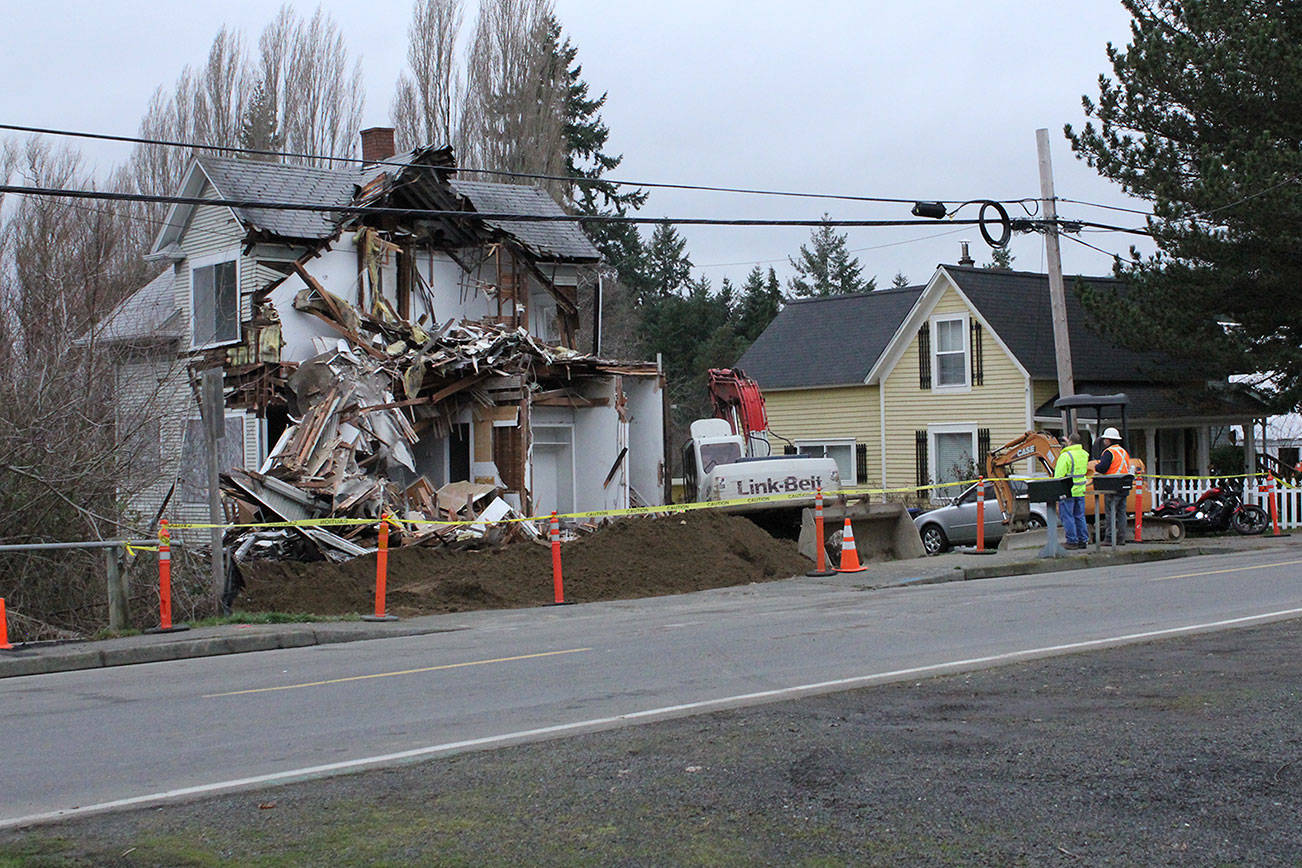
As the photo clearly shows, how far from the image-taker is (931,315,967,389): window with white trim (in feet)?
120

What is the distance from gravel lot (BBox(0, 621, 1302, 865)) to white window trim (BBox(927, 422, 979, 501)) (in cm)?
2773

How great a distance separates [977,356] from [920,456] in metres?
3.36

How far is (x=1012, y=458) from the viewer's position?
1044 inches

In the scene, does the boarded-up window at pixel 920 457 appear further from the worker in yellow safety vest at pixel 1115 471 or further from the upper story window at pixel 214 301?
the upper story window at pixel 214 301

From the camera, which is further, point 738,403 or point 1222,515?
point 738,403

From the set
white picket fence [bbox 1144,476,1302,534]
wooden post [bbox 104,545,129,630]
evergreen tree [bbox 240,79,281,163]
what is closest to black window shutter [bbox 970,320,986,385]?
white picket fence [bbox 1144,476,1302,534]

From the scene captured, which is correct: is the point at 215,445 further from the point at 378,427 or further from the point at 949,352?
the point at 949,352

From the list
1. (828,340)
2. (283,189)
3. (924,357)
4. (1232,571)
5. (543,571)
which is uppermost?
(283,189)

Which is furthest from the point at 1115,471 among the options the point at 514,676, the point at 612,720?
the point at 612,720

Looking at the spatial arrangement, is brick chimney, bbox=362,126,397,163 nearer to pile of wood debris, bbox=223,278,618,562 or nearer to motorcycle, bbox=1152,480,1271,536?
pile of wood debris, bbox=223,278,618,562

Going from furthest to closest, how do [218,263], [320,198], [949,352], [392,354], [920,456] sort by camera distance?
[920,456]
[949,352]
[320,198]
[218,263]
[392,354]

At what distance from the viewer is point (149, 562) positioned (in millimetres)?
17781

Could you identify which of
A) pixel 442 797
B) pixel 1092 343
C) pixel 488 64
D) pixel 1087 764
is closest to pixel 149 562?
pixel 442 797

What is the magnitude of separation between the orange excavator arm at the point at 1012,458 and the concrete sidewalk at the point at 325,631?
304 centimetres
